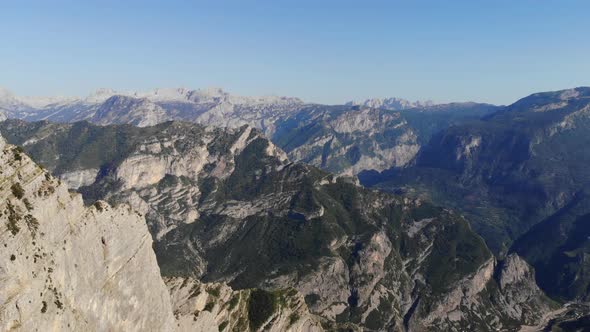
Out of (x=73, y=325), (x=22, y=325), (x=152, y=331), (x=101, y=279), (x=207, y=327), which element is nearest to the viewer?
(x=22, y=325)

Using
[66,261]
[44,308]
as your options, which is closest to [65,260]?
[66,261]

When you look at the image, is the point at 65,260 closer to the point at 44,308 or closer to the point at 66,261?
the point at 66,261

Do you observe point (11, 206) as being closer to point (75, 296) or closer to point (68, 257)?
point (68, 257)

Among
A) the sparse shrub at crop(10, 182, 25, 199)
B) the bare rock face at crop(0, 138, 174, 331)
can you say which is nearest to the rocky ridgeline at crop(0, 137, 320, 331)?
the sparse shrub at crop(10, 182, 25, 199)

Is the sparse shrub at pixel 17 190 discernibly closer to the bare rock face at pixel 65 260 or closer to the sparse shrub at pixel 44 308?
the bare rock face at pixel 65 260

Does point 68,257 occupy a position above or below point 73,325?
above

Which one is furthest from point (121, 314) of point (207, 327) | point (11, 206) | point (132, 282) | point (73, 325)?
point (207, 327)
